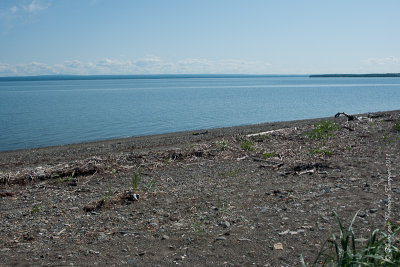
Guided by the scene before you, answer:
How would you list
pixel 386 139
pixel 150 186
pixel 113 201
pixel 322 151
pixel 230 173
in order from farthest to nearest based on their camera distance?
pixel 386 139, pixel 322 151, pixel 230 173, pixel 150 186, pixel 113 201

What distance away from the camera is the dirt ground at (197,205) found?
5.34 metres

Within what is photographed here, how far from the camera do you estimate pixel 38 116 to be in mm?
41500

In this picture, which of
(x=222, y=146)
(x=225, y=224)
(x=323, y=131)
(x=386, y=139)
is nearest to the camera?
(x=225, y=224)

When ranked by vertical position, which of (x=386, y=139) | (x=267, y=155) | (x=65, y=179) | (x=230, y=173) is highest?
(x=386, y=139)

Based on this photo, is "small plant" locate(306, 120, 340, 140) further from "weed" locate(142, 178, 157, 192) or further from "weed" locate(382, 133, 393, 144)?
"weed" locate(142, 178, 157, 192)

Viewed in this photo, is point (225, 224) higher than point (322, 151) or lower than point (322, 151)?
lower

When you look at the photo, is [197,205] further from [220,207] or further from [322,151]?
[322,151]

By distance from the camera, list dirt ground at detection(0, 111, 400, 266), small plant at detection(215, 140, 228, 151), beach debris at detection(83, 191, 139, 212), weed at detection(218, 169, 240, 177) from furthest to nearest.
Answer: small plant at detection(215, 140, 228, 151) < weed at detection(218, 169, 240, 177) < beach debris at detection(83, 191, 139, 212) < dirt ground at detection(0, 111, 400, 266)

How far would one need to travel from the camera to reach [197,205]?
24.1 feet

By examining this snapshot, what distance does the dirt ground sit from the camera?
5340mm

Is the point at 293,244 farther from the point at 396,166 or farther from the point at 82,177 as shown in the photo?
the point at 82,177

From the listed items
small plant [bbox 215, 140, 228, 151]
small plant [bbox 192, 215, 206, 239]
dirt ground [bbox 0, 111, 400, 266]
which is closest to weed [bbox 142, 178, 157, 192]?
dirt ground [bbox 0, 111, 400, 266]

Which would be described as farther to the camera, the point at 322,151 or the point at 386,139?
the point at 386,139

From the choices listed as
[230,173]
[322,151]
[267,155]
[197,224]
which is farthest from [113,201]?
[322,151]
